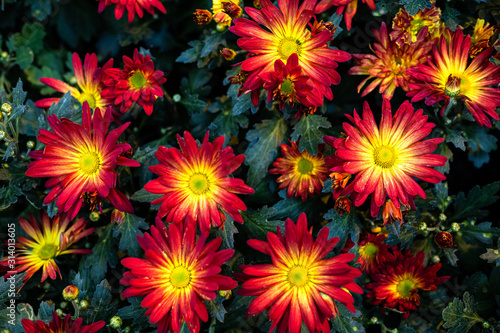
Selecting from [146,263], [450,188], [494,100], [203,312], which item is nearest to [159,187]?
[146,263]

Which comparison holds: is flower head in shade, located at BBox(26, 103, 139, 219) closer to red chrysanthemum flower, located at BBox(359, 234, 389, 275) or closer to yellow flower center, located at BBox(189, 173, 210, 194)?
yellow flower center, located at BBox(189, 173, 210, 194)

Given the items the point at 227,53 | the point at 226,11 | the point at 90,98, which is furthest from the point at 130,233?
the point at 226,11

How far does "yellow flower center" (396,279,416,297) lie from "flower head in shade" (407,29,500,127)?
0.57 meters

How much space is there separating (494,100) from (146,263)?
1192 millimetres

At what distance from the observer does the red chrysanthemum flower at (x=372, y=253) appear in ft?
4.91

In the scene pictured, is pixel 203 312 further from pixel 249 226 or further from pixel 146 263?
pixel 249 226

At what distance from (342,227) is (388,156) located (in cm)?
29

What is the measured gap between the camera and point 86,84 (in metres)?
1.68

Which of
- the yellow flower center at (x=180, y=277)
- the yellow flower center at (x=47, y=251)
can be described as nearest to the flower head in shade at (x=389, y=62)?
the yellow flower center at (x=180, y=277)

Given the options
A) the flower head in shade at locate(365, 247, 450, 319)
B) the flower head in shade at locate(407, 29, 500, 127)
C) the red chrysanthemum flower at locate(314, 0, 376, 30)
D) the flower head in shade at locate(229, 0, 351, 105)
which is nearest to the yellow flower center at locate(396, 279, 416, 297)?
the flower head in shade at locate(365, 247, 450, 319)

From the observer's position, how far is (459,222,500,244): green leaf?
153cm

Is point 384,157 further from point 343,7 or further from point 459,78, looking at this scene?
point 343,7

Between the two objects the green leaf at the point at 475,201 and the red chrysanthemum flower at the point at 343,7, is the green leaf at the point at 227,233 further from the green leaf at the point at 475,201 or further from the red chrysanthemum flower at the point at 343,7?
the green leaf at the point at 475,201

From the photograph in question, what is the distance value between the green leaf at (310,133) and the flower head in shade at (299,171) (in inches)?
2.6
